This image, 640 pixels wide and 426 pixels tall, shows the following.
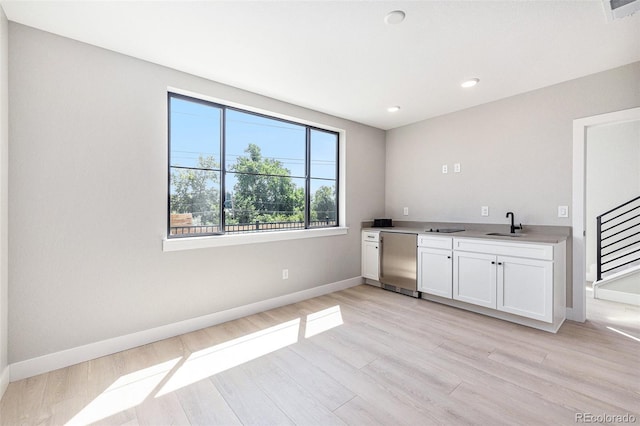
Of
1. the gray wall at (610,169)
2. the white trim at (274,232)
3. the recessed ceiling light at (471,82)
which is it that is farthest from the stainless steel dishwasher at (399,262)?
the gray wall at (610,169)

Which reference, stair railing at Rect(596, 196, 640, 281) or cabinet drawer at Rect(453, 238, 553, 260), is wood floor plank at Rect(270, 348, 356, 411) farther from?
stair railing at Rect(596, 196, 640, 281)

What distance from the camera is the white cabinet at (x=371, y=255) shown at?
4.17 meters

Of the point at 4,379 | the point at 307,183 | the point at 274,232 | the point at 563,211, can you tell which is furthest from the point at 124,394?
the point at 563,211

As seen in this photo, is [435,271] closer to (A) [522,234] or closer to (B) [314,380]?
(A) [522,234]

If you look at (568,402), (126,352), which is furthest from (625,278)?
(126,352)

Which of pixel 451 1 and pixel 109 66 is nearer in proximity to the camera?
pixel 451 1

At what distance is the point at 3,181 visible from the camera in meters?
1.87

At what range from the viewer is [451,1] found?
1806 millimetres

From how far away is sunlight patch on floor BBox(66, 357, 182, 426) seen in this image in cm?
165

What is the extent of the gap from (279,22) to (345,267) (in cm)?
316

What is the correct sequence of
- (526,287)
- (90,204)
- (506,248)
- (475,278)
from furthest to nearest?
(475,278) → (506,248) → (526,287) → (90,204)

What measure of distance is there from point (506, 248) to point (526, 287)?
40 cm

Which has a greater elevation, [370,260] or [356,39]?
[356,39]

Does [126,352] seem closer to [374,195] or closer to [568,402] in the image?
[568,402]
